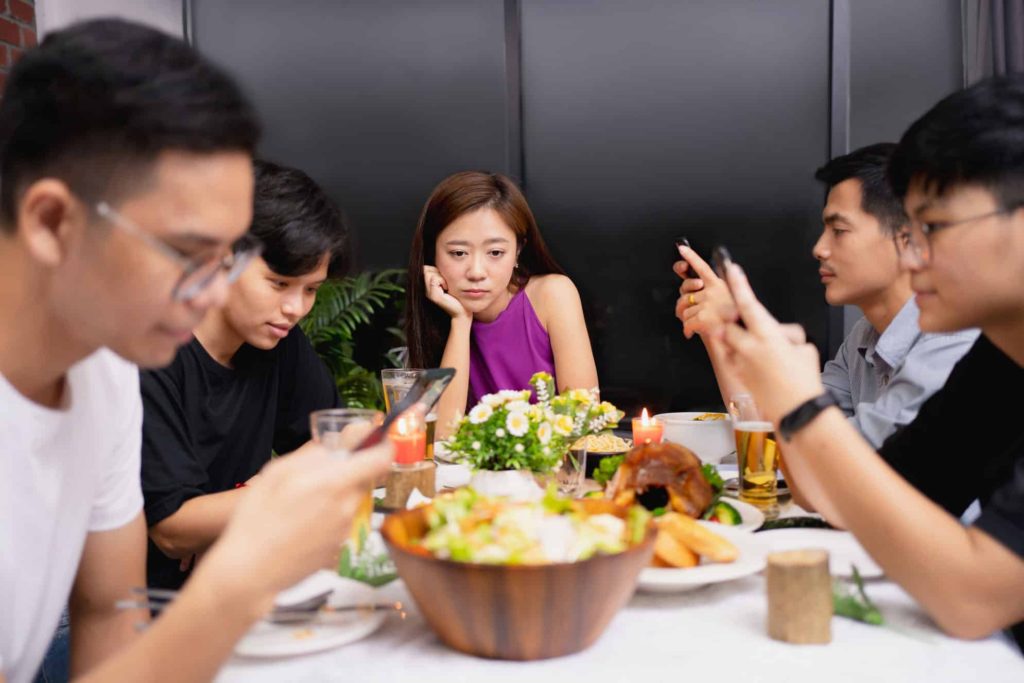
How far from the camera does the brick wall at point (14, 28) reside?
364 cm

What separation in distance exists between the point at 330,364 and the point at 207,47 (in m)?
1.96

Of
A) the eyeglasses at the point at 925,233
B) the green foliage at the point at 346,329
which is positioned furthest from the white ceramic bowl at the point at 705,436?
the green foliage at the point at 346,329

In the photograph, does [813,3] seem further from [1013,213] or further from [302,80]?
[1013,213]

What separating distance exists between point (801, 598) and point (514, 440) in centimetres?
76

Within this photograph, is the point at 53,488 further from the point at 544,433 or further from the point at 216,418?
the point at 216,418

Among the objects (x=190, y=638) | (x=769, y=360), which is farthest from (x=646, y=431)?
(x=190, y=638)

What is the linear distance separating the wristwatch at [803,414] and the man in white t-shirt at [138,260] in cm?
56

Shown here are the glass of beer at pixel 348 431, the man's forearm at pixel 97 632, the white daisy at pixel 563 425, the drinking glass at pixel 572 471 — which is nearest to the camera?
the glass of beer at pixel 348 431

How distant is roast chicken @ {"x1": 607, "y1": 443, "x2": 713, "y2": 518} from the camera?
1.60 metres

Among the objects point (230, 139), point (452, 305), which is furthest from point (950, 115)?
point (452, 305)

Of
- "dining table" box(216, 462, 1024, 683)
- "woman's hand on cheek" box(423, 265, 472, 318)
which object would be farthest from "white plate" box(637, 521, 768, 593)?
"woman's hand on cheek" box(423, 265, 472, 318)

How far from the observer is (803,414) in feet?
4.07

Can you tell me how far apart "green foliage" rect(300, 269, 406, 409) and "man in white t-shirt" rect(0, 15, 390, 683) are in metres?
3.31

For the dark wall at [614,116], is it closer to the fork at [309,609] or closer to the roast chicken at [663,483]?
the roast chicken at [663,483]
